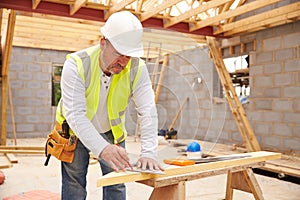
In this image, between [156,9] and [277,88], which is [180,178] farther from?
[277,88]

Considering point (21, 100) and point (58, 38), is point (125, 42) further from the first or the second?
point (21, 100)

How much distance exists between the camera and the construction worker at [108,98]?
4.24 ft

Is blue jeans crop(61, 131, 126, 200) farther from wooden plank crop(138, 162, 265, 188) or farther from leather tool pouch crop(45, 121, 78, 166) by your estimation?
wooden plank crop(138, 162, 265, 188)

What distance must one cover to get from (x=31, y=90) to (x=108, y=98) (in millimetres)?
6283

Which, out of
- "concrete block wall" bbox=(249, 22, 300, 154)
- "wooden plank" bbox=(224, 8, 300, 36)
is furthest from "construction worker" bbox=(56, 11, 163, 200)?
"concrete block wall" bbox=(249, 22, 300, 154)

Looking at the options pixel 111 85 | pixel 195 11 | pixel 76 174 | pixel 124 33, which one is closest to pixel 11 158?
pixel 195 11

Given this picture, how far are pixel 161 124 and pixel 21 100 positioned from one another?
6132 mm

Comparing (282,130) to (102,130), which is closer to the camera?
(102,130)

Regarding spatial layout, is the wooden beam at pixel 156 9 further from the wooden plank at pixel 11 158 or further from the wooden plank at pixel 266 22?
the wooden plank at pixel 11 158

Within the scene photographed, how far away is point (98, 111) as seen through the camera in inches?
58.4

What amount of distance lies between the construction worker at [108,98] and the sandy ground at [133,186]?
1.54 metres

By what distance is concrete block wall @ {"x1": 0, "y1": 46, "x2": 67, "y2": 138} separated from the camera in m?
7.10

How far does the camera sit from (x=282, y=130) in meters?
4.64

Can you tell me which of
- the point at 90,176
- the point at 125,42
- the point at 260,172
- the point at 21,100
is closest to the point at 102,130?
the point at 125,42
